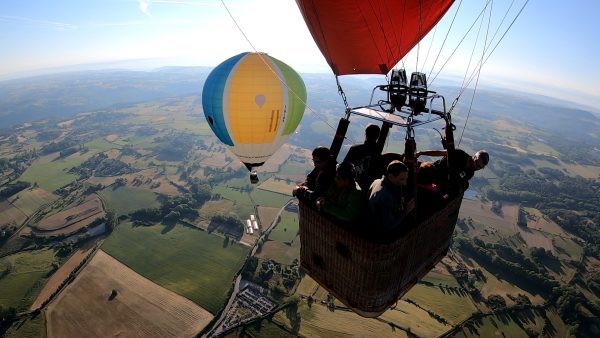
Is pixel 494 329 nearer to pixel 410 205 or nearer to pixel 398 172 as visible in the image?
pixel 410 205

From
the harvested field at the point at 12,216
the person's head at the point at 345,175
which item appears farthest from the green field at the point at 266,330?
the harvested field at the point at 12,216

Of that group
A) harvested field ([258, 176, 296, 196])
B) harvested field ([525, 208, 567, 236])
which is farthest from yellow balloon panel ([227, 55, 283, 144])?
harvested field ([525, 208, 567, 236])

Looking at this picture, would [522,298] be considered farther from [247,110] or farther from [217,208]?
[217,208]

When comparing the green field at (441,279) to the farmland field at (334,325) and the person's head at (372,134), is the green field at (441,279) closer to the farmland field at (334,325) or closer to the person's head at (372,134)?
the farmland field at (334,325)

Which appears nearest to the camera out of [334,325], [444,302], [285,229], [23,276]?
[334,325]

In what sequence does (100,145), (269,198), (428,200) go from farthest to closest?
1. (100,145)
2. (269,198)
3. (428,200)

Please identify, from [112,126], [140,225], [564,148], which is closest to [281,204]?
[140,225]

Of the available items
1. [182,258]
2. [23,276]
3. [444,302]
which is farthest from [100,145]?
[444,302]
